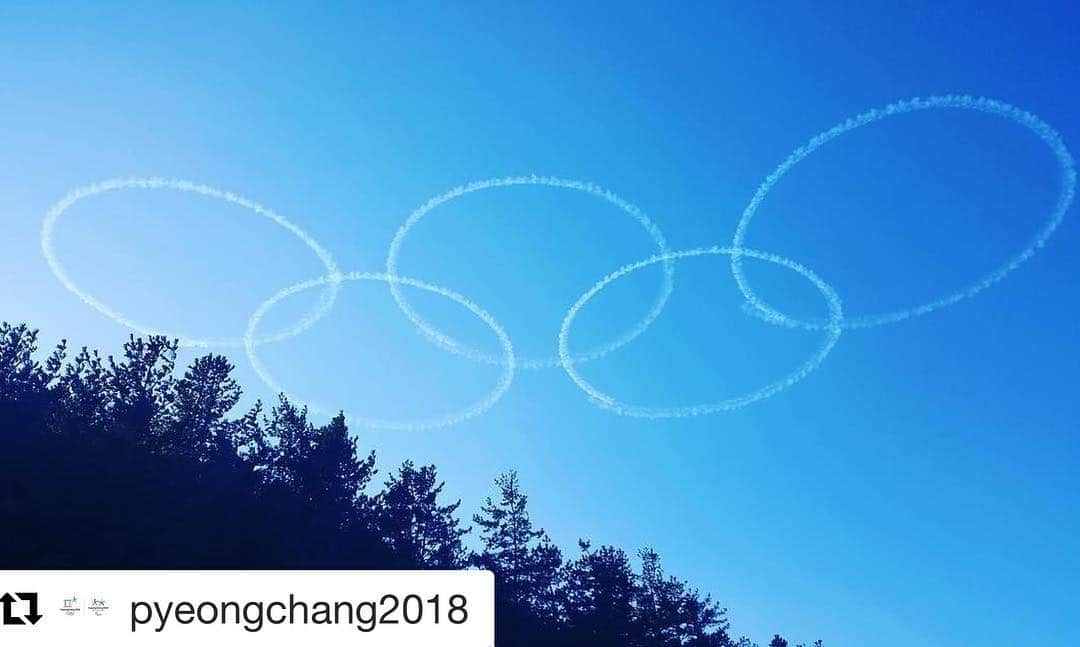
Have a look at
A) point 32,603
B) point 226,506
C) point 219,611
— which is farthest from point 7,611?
point 226,506

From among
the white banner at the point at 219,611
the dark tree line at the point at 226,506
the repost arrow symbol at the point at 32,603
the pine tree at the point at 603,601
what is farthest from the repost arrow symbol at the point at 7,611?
the pine tree at the point at 603,601

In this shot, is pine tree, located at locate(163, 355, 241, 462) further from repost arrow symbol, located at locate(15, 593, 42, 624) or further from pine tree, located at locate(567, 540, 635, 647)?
repost arrow symbol, located at locate(15, 593, 42, 624)

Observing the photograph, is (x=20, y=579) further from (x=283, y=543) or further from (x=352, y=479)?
(x=352, y=479)

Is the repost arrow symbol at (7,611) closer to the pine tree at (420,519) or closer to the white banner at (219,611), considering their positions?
the white banner at (219,611)

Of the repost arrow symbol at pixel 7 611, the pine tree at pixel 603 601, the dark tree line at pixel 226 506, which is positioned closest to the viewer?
the repost arrow symbol at pixel 7 611

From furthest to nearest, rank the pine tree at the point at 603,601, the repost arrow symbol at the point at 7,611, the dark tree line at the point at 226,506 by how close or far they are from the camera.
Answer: the pine tree at the point at 603,601 < the dark tree line at the point at 226,506 < the repost arrow symbol at the point at 7,611

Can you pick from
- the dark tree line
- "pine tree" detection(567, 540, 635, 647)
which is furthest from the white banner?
"pine tree" detection(567, 540, 635, 647)
